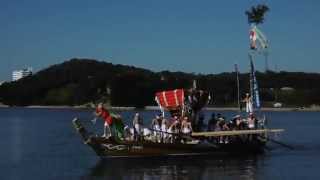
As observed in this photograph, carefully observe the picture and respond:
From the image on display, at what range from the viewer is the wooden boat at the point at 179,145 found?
4153 centimetres

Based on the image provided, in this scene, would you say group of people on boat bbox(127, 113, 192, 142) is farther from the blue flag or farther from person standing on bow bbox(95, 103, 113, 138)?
the blue flag

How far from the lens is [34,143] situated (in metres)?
63.7

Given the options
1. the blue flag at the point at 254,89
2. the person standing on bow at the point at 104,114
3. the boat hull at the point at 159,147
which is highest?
the blue flag at the point at 254,89

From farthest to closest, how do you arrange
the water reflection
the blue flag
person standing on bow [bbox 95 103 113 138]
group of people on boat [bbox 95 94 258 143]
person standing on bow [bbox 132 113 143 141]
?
the blue flag
person standing on bow [bbox 132 113 143 141]
group of people on boat [bbox 95 94 258 143]
person standing on bow [bbox 95 103 113 138]
the water reflection

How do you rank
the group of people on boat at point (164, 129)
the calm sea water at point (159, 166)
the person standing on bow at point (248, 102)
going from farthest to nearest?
the person standing on bow at point (248, 102)
the group of people on boat at point (164, 129)
the calm sea water at point (159, 166)

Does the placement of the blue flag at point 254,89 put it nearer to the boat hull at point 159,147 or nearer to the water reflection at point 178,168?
the boat hull at point 159,147

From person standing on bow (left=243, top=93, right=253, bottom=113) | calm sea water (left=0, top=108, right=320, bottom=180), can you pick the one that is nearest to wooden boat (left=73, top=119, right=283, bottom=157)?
calm sea water (left=0, top=108, right=320, bottom=180)

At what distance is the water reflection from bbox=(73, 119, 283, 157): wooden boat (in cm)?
45

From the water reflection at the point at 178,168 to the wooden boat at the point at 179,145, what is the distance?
451 millimetres

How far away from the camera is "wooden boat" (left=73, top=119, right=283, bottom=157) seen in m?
41.5

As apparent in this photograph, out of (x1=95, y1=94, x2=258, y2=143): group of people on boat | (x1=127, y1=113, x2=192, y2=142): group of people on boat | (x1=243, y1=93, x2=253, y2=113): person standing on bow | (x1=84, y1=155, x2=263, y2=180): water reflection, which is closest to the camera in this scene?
(x1=84, y1=155, x2=263, y2=180): water reflection

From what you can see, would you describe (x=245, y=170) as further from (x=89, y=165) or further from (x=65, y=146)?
(x=65, y=146)

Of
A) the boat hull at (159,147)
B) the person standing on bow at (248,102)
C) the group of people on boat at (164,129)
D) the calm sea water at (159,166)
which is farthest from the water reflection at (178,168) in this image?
the person standing on bow at (248,102)

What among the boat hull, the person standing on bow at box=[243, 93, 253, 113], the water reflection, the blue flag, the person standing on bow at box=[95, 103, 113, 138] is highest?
the blue flag
